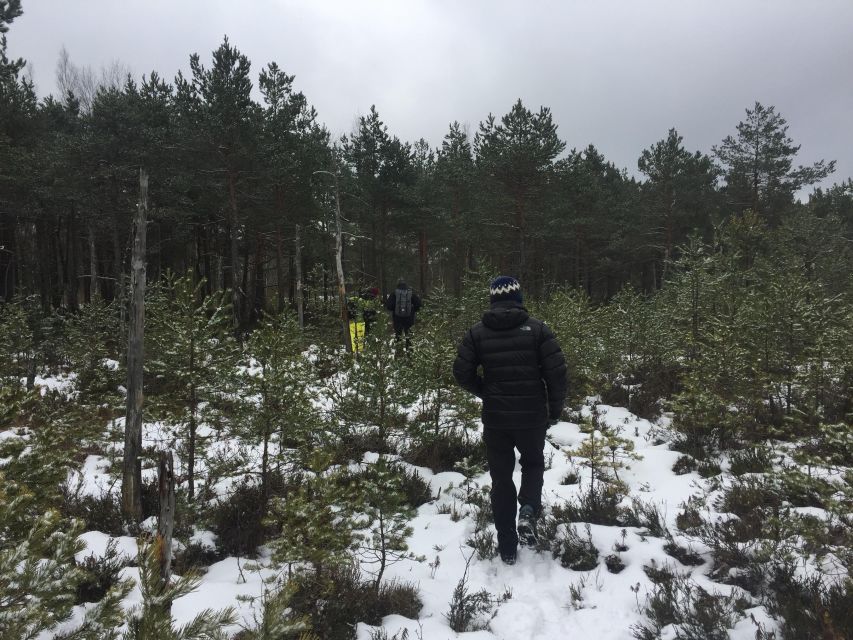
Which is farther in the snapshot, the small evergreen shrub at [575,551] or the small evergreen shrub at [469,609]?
the small evergreen shrub at [575,551]

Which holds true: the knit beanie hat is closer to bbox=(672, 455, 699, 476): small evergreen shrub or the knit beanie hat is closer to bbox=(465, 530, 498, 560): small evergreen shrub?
bbox=(465, 530, 498, 560): small evergreen shrub

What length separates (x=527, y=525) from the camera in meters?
4.12

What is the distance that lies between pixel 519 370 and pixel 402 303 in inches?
306

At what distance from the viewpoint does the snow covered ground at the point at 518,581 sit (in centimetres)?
319

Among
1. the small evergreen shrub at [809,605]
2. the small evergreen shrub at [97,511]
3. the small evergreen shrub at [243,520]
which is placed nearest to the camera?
the small evergreen shrub at [809,605]

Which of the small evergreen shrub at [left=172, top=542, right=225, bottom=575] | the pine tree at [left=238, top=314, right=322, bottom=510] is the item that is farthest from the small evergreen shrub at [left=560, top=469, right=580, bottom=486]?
the small evergreen shrub at [left=172, top=542, right=225, bottom=575]

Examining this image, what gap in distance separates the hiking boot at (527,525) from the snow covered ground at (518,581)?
99 mm

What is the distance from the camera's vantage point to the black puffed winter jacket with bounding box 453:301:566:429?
390 centimetres

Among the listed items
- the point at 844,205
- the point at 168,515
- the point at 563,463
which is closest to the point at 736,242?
the point at 563,463

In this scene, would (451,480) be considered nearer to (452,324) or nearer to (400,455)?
(400,455)

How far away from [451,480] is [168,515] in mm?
3436

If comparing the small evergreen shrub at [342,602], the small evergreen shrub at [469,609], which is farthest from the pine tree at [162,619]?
the small evergreen shrub at [469,609]

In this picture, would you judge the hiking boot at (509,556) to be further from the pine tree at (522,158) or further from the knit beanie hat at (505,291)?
the pine tree at (522,158)

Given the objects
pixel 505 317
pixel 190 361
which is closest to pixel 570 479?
pixel 505 317
